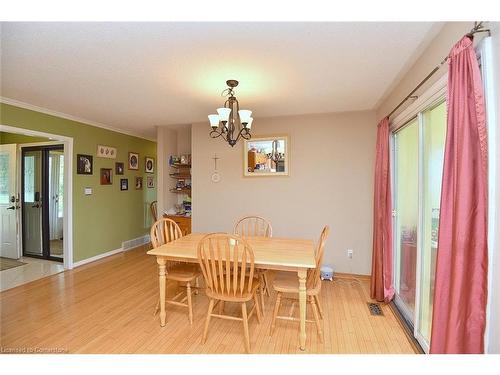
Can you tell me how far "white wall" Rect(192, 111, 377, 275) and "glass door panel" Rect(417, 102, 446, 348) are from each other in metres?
1.49

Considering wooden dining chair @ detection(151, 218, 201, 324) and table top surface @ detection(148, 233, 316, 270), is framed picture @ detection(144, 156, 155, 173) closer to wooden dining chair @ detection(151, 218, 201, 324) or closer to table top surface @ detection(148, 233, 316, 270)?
wooden dining chair @ detection(151, 218, 201, 324)

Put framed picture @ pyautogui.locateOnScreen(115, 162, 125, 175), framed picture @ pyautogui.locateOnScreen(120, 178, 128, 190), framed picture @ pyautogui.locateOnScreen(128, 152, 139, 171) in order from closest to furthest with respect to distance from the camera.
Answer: framed picture @ pyautogui.locateOnScreen(115, 162, 125, 175), framed picture @ pyautogui.locateOnScreen(120, 178, 128, 190), framed picture @ pyautogui.locateOnScreen(128, 152, 139, 171)

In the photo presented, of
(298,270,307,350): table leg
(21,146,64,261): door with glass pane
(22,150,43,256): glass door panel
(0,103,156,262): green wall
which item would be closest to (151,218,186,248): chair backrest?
(298,270,307,350): table leg

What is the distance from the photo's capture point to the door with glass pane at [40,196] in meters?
4.22

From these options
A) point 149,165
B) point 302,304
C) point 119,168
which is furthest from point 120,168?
point 302,304

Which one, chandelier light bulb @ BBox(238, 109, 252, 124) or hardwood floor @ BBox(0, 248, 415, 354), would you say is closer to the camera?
hardwood floor @ BBox(0, 248, 415, 354)

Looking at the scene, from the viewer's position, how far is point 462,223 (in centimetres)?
117

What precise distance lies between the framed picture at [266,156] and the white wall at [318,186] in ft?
0.27

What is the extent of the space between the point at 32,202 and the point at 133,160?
71.2 inches

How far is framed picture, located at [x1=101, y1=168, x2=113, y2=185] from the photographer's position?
4.38 metres

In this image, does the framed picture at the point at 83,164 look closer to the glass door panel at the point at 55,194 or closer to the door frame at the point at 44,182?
the door frame at the point at 44,182

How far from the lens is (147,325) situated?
2.29 m
